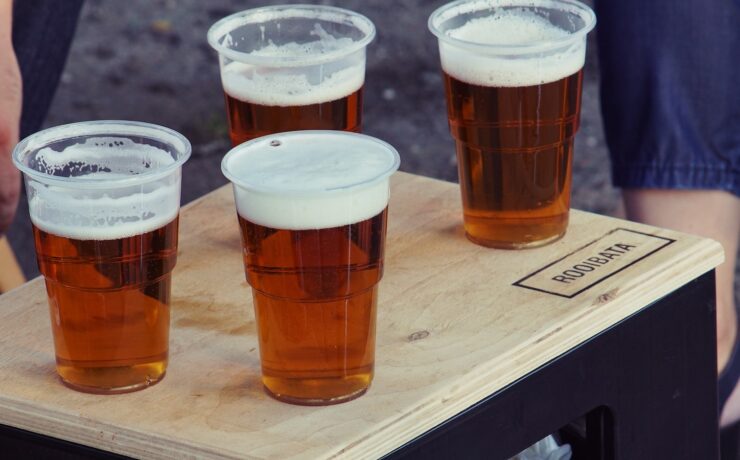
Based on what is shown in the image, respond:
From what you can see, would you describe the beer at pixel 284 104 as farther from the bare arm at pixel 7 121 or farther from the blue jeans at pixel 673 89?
the blue jeans at pixel 673 89

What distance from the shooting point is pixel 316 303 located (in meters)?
1.11

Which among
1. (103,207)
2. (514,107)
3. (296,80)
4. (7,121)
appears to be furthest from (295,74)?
(7,121)

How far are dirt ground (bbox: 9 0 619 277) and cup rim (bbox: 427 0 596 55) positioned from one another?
69.1 inches

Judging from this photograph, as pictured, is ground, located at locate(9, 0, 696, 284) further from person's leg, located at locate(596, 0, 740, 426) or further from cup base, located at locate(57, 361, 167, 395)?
cup base, located at locate(57, 361, 167, 395)

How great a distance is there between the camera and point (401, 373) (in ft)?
3.99

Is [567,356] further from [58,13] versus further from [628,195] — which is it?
[58,13]

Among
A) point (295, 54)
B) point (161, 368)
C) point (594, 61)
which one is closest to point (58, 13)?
point (295, 54)

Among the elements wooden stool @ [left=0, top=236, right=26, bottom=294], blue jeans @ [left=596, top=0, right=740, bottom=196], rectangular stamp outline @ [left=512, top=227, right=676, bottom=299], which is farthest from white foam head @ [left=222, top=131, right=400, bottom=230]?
wooden stool @ [left=0, top=236, right=26, bottom=294]

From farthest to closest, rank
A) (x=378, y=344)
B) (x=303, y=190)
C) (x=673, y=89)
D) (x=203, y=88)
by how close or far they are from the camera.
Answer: (x=203, y=88), (x=673, y=89), (x=378, y=344), (x=303, y=190)

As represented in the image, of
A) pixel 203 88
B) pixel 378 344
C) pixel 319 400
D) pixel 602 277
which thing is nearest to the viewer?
pixel 319 400

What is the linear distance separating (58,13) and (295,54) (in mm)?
903

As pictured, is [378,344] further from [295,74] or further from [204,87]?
[204,87]

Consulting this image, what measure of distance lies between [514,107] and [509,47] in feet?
0.22

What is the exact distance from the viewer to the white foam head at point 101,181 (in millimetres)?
1110
